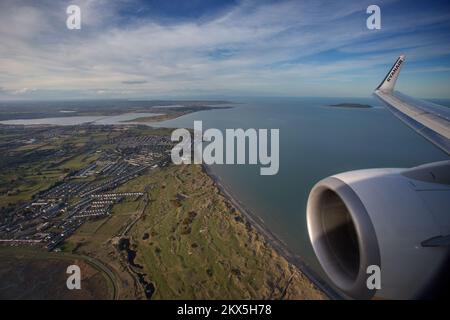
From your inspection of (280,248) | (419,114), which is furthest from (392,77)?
(280,248)

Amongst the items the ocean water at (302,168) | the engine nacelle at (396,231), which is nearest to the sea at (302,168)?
the ocean water at (302,168)

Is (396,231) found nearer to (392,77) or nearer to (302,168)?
(392,77)

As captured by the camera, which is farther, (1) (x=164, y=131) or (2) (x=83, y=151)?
(1) (x=164, y=131)

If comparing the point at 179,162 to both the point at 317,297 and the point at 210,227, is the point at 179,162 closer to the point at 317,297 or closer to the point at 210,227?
the point at 210,227

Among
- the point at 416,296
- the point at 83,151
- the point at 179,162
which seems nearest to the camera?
the point at 416,296

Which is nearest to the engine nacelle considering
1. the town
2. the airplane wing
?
the airplane wing

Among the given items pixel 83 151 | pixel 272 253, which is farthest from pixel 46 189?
pixel 272 253
